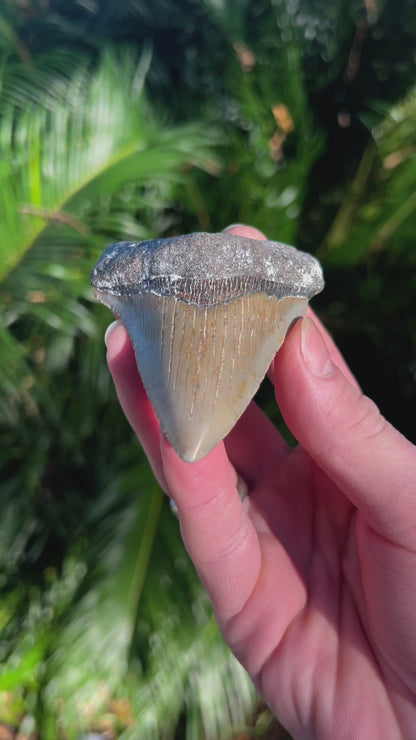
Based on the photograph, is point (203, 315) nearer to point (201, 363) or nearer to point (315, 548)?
point (201, 363)

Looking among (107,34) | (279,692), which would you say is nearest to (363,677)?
(279,692)

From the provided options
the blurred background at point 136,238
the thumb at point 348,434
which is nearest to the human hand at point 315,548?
the thumb at point 348,434

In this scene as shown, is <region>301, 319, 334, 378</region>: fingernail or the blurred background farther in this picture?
the blurred background

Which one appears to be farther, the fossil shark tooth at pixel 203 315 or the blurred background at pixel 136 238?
the blurred background at pixel 136 238

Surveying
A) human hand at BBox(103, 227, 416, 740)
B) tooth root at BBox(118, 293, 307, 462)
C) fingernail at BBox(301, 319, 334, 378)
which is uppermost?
tooth root at BBox(118, 293, 307, 462)

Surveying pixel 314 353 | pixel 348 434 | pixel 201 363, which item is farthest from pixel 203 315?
pixel 348 434

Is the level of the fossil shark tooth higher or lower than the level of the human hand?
higher

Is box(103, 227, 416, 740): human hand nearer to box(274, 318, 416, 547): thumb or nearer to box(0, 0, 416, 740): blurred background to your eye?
box(274, 318, 416, 547): thumb

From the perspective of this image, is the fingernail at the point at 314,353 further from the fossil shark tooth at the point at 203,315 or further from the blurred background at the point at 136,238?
the blurred background at the point at 136,238

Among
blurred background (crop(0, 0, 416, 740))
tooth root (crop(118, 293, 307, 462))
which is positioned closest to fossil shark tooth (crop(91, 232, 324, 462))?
tooth root (crop(118, 293, 307, 462))
